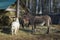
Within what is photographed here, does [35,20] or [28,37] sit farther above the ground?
[35,20]

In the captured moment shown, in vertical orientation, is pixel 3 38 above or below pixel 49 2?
below

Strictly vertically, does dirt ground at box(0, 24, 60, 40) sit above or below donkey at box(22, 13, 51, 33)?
below

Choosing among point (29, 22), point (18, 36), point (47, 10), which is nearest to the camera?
point (18, 36)

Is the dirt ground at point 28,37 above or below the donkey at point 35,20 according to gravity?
below

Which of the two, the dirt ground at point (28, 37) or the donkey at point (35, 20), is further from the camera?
the donkey at point (35, 20)

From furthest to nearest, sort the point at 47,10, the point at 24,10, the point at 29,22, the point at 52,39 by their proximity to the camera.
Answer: the point at 47,10
the point at 24,10
the point at 29,22
the point at 52,39

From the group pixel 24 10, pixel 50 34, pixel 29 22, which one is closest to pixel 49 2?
pixel 24 10

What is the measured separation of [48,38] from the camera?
1050 cm

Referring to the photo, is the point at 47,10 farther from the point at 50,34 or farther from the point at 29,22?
the point at 50,34

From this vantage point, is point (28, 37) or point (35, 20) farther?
point (35, 20)

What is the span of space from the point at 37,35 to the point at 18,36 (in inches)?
39.6

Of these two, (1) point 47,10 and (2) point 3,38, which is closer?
(2) point 3,38

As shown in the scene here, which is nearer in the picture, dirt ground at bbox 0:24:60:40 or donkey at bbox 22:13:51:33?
dirt ground at bbox 0:24:60:40

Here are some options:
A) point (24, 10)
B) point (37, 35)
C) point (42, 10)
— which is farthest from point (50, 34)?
point (42, 10)
